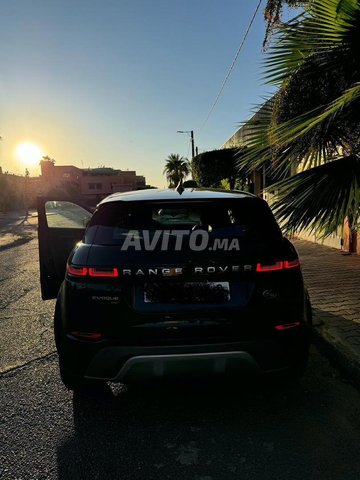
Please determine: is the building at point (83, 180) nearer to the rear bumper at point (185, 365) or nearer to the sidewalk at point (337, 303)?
the sidewalk at point (337, 303)

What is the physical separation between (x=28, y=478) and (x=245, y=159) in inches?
157

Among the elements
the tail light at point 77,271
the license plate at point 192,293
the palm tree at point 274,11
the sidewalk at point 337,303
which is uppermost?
the palm tree at point 274,11

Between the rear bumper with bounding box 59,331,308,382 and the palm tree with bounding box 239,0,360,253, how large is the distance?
1.77 metres

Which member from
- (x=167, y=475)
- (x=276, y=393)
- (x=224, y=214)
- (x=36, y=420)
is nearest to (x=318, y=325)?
(x=276, y=393)

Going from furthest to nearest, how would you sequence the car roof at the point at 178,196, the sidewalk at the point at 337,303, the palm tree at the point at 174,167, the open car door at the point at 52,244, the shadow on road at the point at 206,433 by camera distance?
the palm tree at the point at 174,167 → the open car door at the point at 52,244 → the sidewalk at the point at 337,303 → the car roof at the point at 178,196 → the shadow on road at the point at 206,433

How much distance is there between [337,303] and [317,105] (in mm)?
2357

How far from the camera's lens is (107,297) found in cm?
233

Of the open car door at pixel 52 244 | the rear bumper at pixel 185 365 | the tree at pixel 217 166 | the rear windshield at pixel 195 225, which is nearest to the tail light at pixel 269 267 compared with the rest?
the rear windshield at pixel 195 225

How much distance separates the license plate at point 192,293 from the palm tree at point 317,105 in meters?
1.78

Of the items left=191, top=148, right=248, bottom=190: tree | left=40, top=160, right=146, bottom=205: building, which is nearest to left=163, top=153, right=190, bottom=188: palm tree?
left=40, top=160, right=146, bottom=205: building

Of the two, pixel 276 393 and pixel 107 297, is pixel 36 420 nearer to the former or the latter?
pixel 107 297

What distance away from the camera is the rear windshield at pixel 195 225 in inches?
100.0

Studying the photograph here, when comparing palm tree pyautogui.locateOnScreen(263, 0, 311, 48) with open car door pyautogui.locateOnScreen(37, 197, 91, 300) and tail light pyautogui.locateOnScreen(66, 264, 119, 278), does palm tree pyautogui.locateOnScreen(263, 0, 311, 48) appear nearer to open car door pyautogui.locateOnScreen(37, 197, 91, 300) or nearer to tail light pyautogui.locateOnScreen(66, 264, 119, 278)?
open car door pyautogui.locateOnScreen(37, 197, 91, 300)

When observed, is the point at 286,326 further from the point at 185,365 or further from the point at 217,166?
the point at 217,166
